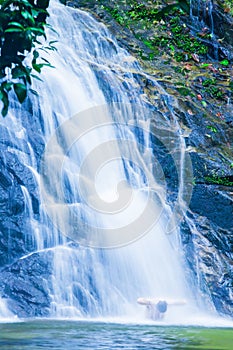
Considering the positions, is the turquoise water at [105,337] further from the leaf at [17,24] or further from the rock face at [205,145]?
the rock face at [205,145]

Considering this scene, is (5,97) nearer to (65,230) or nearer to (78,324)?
(78,324)

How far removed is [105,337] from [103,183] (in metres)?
7.01

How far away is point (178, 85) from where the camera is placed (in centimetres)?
1666

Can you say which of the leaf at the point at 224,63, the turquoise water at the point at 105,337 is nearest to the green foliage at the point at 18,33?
the turquoise water at the point at 105,337

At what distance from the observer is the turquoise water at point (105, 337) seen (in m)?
6.04

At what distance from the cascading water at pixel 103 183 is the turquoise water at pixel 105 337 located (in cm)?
227

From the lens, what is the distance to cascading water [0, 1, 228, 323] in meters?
11.5

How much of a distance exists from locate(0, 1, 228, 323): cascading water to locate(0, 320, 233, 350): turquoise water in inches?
89.5

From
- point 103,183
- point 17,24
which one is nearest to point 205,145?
point 103,183

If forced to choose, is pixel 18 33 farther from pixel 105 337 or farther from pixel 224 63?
pixel 224 63

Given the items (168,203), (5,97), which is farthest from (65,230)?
(5,97)

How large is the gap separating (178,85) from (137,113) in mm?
1925

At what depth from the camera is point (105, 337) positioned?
273 inches

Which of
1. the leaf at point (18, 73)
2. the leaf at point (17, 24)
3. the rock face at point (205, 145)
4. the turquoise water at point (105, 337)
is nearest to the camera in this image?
the leaf at point (17, 24)
